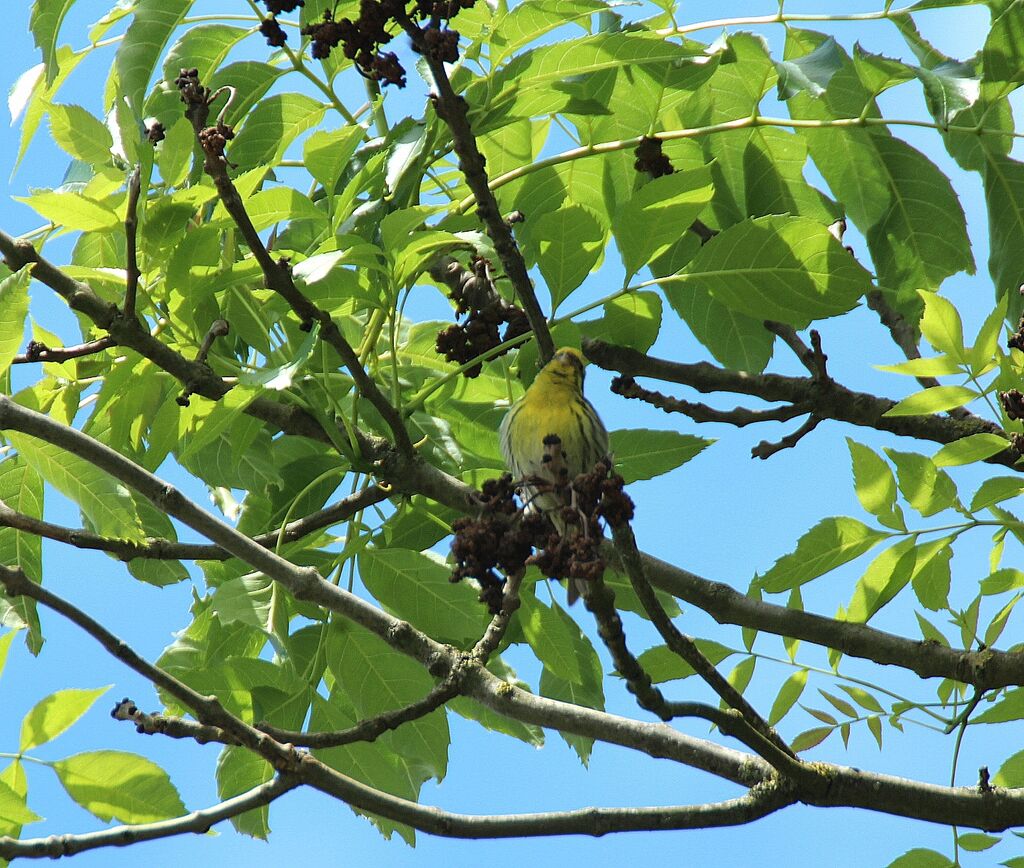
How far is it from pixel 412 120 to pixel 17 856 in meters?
1.83

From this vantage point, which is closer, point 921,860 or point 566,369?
point 921,860

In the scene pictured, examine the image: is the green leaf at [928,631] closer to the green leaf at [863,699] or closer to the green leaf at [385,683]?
the green leaf at [863,699]

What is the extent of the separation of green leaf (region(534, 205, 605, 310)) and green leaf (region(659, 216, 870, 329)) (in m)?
0.26

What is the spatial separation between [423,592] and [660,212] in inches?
45.9

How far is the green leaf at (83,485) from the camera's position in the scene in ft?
9.20

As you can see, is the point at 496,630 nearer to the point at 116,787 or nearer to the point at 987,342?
the point at 116,787

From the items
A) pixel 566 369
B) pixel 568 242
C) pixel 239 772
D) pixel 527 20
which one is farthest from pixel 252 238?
pixel 239 772

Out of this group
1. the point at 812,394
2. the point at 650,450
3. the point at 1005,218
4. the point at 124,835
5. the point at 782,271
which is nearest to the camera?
the point at 124,835

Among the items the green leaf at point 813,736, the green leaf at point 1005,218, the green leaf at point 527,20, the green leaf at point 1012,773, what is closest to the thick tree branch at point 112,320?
the green leaf at point 527,20

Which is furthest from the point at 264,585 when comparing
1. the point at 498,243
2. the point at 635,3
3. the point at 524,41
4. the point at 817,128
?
the point at 817,128

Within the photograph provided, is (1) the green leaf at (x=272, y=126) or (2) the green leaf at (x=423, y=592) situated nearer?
(2) the green leaf at (x=423, y=592)

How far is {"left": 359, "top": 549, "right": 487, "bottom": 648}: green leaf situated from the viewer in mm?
3041

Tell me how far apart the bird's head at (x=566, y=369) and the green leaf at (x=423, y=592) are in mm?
604

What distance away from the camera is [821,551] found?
2.91 metres
